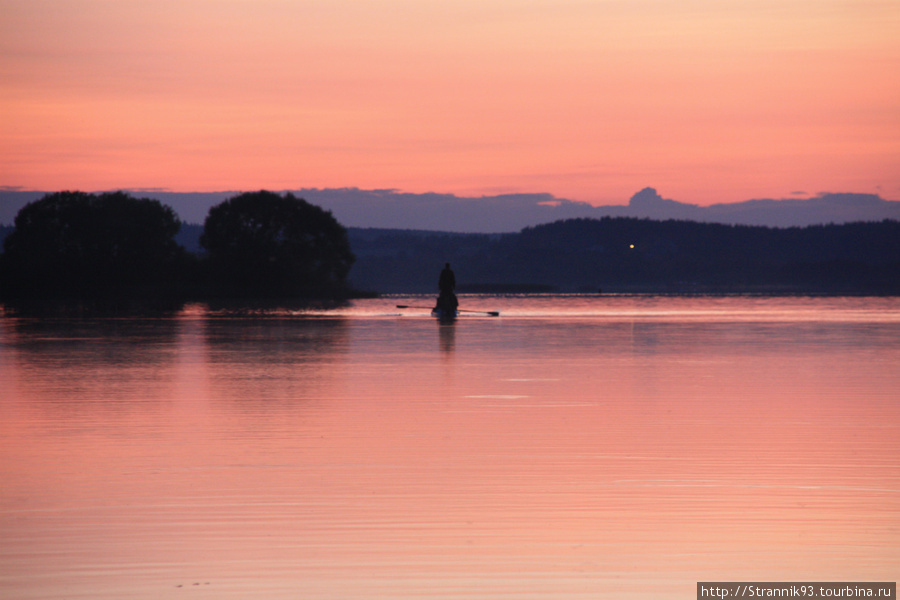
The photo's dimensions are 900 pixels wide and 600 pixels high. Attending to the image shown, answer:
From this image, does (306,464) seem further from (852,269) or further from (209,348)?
(852,269)

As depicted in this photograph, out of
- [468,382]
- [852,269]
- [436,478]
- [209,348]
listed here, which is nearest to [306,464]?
[436,478]


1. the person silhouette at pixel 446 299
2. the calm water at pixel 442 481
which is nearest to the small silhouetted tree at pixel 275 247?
the person silhouette at pixel 446 299

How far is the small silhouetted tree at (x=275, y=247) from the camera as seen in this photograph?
246ft

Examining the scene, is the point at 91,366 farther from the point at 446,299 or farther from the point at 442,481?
the point at 446,299

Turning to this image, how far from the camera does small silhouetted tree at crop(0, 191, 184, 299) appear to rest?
238ft

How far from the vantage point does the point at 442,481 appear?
6980 millimetres

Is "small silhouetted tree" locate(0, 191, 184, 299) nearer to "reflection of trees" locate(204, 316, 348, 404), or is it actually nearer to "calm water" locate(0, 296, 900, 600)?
"reflection of trees" locate(204, 316, 348, 404)

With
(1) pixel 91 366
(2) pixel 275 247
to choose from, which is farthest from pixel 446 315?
(2) pixel 275 247

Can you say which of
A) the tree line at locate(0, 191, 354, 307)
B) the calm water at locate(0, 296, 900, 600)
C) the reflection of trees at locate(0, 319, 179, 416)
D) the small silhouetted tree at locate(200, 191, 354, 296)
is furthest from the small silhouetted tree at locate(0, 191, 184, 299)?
the calm water at locate(0, 296, 900, 600)

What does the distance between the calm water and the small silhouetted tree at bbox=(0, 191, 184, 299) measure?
6075 centimetres

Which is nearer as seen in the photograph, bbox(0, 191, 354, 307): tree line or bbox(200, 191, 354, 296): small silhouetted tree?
bbox(0, 191, 354, 307): tree line

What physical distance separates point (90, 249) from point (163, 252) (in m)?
5.81

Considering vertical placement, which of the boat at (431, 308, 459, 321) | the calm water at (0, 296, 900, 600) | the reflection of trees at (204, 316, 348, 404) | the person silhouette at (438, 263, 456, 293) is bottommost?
the boat at (431, 308, 459, 321)

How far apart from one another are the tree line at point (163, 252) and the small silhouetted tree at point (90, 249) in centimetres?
7
